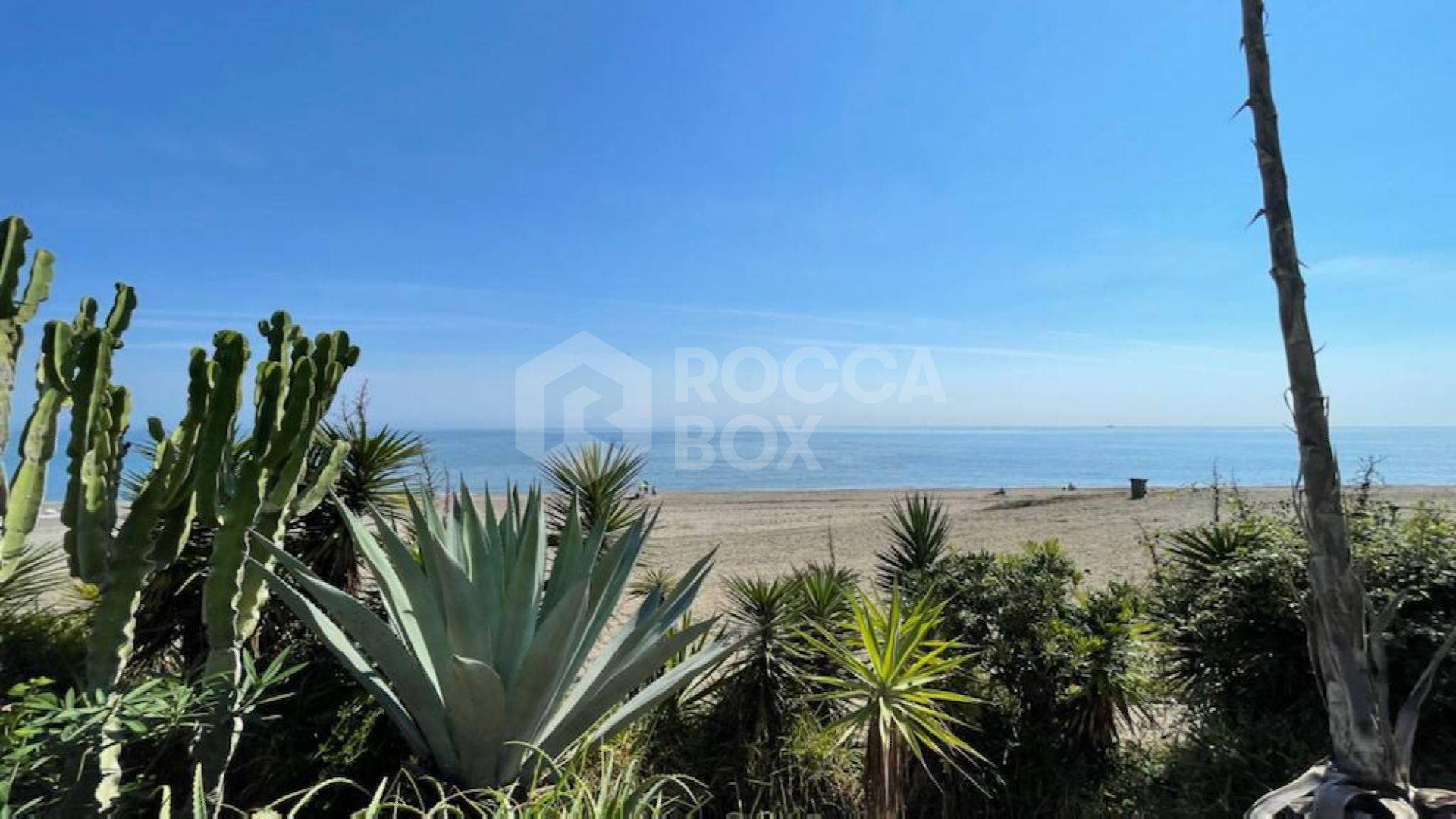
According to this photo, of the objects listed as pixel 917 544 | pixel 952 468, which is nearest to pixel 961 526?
pixel 917 544

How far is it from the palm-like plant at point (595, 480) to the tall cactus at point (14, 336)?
9.07 ft

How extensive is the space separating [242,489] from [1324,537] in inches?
154

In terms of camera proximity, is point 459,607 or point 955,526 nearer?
point 459,607

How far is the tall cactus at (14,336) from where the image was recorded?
2.70m

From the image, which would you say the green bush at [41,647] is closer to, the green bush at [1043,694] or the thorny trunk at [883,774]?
the thorny trunk at [883,774]

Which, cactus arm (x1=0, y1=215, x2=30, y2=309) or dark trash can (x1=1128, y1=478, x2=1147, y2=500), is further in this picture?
dark trash can (x1=1128, y1=478, x2=1147, y2=500)

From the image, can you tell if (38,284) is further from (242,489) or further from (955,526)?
(955,526)

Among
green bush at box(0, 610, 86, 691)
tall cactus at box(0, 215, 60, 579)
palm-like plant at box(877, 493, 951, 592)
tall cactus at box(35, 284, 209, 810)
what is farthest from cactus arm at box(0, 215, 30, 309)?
palm-like plant at box(877, 493, 951, 592)

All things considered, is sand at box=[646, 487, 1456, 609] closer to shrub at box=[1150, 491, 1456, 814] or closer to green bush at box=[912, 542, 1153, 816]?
green bush at box=[912, 542, 1153, 816]

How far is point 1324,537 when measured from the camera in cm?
212

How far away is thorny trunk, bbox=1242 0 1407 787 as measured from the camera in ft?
6.77

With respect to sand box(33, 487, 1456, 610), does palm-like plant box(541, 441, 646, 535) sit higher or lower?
higher

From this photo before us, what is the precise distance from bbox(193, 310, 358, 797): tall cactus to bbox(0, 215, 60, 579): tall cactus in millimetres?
582

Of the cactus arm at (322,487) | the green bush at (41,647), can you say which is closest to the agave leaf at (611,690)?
the cactus arm at (322,487)
